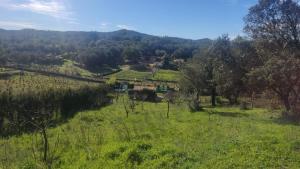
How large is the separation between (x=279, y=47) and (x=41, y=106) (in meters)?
24.9

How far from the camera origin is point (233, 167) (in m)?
14.2

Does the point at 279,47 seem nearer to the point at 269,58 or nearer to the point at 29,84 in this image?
the point at 269,58

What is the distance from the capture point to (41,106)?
3700 centimetres

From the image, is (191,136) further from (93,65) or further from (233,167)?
(93,65)

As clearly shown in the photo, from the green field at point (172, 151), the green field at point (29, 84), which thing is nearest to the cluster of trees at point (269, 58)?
the green field at point (172, 151)

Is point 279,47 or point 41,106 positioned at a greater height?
point 279,47

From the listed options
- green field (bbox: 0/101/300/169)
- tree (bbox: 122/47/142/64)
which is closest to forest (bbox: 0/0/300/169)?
green field (bbox: 0/101/300/169)

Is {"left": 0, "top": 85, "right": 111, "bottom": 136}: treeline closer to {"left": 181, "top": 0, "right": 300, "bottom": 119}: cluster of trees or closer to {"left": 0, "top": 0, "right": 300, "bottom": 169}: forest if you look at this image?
{"left": 0, "top": 0, "right": 300, "bottom": 169}: forest

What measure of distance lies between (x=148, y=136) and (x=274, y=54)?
17053 millimetres

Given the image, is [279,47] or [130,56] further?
[130,56]

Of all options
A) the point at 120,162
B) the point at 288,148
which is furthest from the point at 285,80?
the point at 120,162

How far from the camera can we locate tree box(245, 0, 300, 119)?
1210 inches

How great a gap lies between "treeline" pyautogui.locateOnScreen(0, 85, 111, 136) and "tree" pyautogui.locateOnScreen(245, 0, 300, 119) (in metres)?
19.6

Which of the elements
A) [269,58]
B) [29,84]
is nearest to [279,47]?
[269,58]
